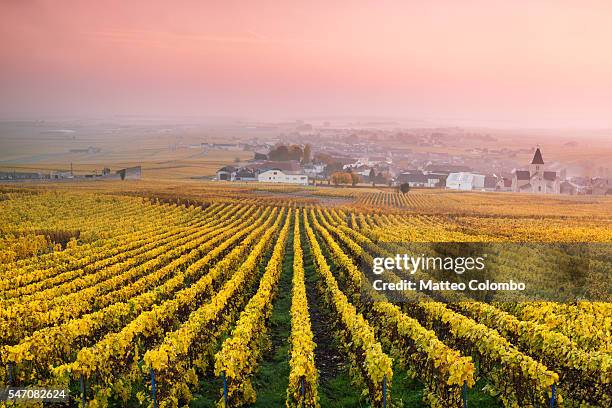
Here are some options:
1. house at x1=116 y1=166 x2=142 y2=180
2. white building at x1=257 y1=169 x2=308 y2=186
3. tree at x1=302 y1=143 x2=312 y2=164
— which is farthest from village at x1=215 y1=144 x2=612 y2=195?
tree at x1=302 y1=143 x2=312 y2=164

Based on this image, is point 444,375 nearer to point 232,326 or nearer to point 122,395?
point 122,395

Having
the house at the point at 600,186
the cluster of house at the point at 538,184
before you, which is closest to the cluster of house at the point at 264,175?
the cluster of house at the point at 538,184

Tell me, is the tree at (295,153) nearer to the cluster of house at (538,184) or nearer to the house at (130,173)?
the cluster of house at (538,184)

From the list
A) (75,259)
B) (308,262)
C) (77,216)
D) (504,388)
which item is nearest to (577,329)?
(504,388)

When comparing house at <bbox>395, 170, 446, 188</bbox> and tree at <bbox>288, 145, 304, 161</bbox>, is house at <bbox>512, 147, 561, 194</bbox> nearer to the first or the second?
house at <bbox>395, 170, 446, 188</bbox>

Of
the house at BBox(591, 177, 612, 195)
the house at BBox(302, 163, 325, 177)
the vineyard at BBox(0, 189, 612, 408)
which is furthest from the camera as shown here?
the house at BBox(302, 163, 325, 177)

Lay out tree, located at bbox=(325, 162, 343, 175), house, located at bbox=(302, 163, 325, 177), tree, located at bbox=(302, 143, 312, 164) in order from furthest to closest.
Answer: tree, located at bbox=(302, 143, 312, 164) → tree, located at bbox=(325, 162, 343, 175) → house, located at bbox=(302, 163, 325, 177)
